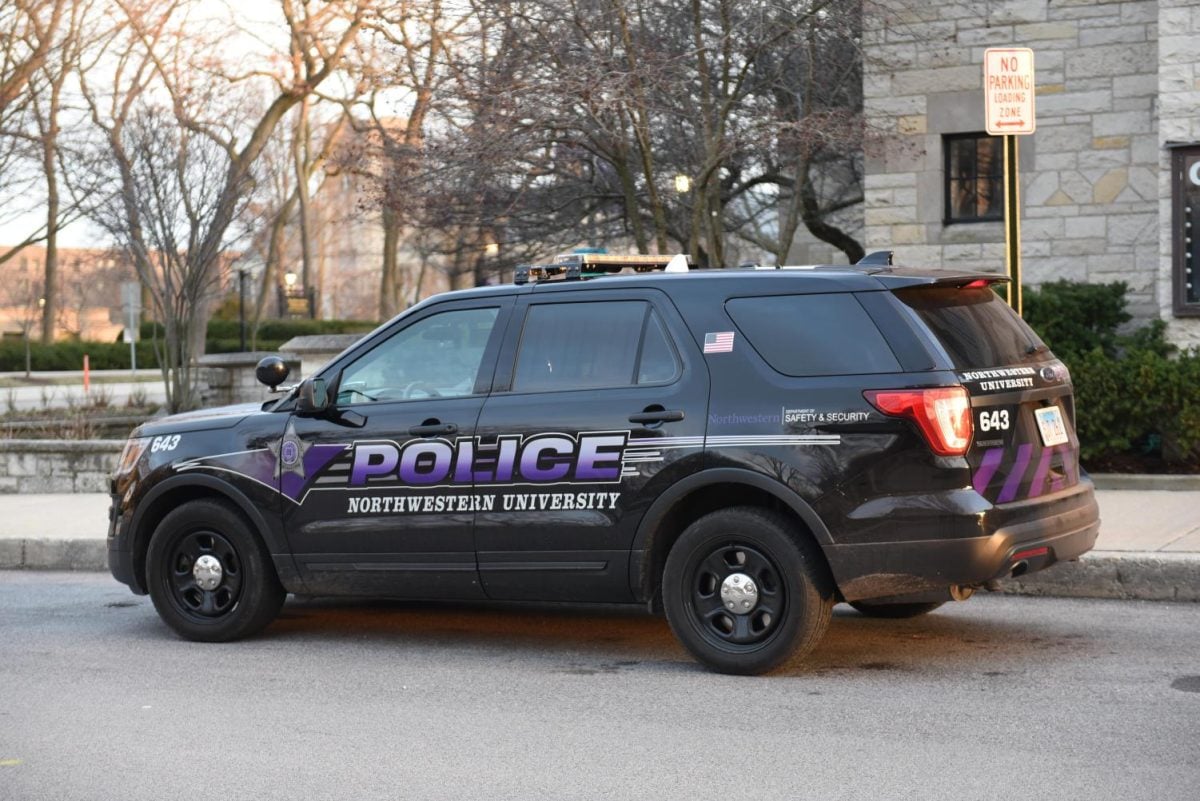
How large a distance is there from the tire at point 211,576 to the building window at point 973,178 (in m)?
8.84

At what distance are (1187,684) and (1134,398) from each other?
5702 millimetres

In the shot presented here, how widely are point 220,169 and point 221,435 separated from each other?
14.8 metres

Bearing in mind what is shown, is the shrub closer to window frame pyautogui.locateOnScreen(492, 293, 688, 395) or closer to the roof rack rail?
the roof rack rail

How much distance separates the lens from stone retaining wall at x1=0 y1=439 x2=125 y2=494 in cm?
1464

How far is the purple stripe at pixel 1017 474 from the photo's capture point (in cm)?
652

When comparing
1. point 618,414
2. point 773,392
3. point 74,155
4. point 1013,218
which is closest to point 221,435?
point 618,414

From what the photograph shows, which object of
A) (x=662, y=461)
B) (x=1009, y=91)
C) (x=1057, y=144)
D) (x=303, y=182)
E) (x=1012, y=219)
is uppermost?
(x=303, y=182)

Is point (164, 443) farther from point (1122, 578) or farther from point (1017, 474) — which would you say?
point (1122, 578)

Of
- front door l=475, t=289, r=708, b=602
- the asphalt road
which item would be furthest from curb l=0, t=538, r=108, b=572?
front door l=475, t=289, r=708, b=602

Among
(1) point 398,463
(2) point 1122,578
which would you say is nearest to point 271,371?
(1) point 398,463

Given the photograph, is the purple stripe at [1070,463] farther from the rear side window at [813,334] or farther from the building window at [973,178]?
the building window at [973,178]

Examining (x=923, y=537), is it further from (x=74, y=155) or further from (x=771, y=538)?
(x=74, y=155)

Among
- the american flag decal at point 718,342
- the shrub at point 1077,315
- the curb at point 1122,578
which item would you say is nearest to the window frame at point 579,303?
the american flag decal at point 718,342

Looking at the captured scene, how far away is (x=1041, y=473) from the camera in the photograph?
6762 mm
